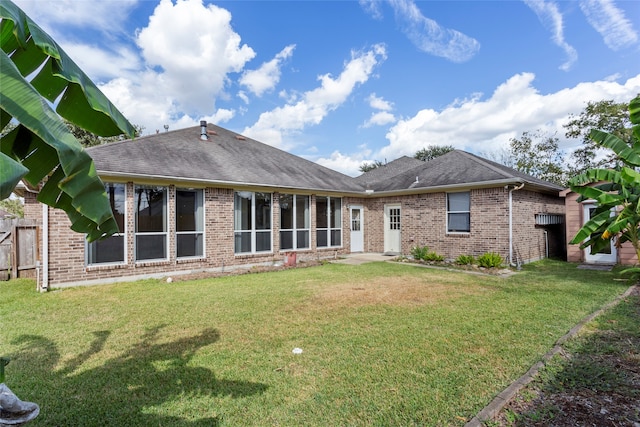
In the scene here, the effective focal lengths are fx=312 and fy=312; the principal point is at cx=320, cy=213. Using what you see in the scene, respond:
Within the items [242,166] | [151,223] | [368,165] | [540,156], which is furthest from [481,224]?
[368,165]

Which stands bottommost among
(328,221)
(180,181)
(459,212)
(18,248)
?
(18,248)

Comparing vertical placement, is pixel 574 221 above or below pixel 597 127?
below

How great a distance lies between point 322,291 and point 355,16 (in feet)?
33.0

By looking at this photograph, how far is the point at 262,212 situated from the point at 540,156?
26865mm

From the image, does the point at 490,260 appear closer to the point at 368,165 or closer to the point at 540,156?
the point at 540,156

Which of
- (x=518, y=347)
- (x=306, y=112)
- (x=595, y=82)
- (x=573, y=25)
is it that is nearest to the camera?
(x=518, y=347)

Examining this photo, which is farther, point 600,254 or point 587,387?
point 600,254

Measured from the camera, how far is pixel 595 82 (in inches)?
821

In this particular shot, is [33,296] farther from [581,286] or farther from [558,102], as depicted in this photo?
[558,102]

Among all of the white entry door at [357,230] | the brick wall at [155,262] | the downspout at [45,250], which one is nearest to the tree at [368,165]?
the white entry door at [357,230]

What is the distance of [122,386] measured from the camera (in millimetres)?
3389

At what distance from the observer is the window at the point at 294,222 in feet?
42.7

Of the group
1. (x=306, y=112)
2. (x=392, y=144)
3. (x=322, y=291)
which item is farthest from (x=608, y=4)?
(x=392, y=144)

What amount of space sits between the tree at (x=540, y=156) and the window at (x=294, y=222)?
916 inches
